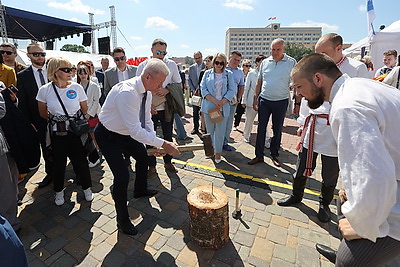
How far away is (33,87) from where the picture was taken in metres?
3.46

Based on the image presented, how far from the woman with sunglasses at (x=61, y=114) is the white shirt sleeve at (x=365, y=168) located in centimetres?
312

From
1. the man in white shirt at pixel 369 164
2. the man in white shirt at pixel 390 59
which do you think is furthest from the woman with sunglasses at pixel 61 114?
the man in white shirt at pixel 390 59

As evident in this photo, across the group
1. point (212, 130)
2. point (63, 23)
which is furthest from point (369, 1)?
point (63, 23)

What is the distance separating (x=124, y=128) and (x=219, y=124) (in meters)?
2.24

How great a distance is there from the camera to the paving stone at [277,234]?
2.50m

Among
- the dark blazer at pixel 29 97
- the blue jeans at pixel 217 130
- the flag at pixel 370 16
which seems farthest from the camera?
the flag at pixel 370 16

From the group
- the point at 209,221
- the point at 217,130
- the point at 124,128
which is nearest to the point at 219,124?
the point at 217,130

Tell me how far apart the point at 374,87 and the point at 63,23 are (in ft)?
73.3

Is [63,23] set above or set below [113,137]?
above

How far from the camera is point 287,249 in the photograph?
2373 millimetres

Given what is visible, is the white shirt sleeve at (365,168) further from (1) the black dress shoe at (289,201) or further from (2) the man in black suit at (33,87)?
(2) the man in black suit at (33,87)

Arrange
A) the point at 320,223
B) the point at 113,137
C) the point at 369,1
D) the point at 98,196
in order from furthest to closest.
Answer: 1. the point at 369,1
2. the point at 98,196
3. the point at 320,223
4. the point at 113,137

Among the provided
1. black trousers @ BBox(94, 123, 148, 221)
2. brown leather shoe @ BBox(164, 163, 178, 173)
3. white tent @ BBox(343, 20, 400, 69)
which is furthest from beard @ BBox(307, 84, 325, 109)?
white tent @ BBox(343, 20, 400, 69)

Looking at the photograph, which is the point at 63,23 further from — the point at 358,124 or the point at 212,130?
the point at 358,124
